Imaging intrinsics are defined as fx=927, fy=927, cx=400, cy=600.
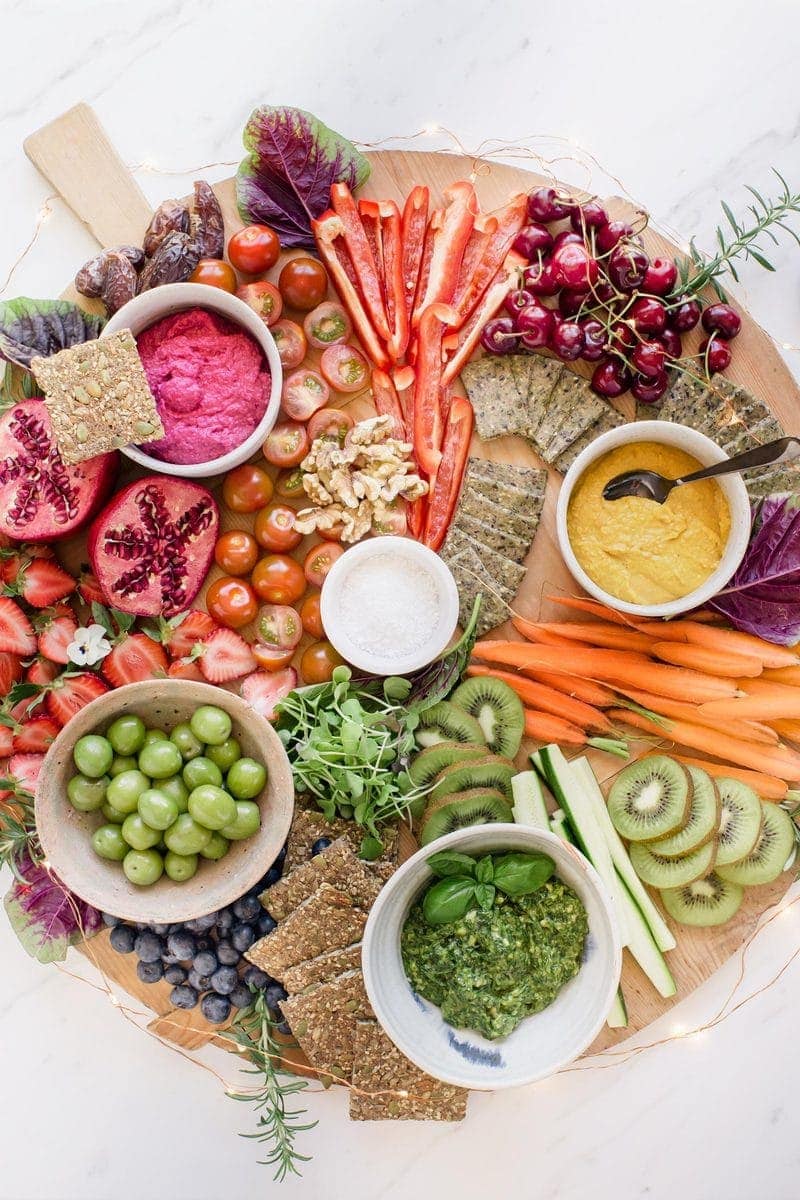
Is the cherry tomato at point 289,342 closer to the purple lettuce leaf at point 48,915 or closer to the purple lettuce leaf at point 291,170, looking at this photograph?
the purple lettuce leaf at point 291,170

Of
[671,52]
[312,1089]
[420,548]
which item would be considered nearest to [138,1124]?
[312,1089]

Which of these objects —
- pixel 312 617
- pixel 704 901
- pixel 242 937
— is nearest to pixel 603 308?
pixel 312 617

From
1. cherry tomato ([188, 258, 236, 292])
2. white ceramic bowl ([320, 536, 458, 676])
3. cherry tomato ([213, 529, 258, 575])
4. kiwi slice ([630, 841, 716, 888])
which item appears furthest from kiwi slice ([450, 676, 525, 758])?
cherry tomato ([188, 258, 236, 292])

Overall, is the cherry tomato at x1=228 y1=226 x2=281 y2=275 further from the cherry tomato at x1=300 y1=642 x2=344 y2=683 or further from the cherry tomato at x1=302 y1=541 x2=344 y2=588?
the cherry tomato at x1=300 y1=642 x2=344 y2=683

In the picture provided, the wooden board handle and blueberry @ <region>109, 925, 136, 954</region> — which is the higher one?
the wooden board handle

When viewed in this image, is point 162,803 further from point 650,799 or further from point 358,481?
point 650,799
